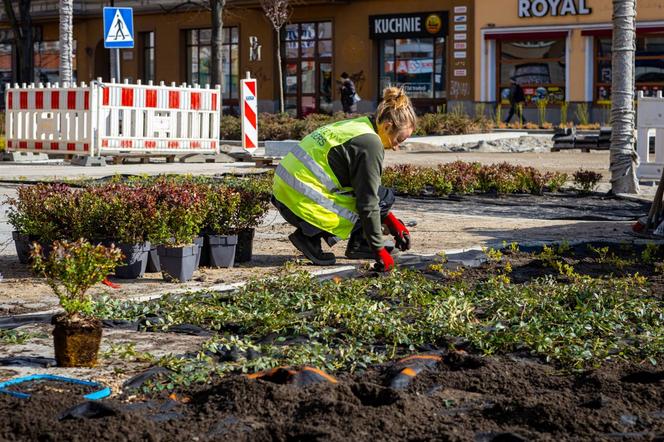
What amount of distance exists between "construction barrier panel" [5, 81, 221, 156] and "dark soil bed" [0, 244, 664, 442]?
16171 millimetres

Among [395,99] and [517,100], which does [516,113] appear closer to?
[517,100]

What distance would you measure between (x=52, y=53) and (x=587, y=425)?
52790 mm

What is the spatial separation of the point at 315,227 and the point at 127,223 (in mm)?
1338

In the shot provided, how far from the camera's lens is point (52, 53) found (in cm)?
5478

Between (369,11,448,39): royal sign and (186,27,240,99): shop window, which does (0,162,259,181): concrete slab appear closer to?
(369,11,448,39): royal sign

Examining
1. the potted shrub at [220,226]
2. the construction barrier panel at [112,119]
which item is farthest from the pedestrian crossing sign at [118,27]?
the potted shrub at [220,226]

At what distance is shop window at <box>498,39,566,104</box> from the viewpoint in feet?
132

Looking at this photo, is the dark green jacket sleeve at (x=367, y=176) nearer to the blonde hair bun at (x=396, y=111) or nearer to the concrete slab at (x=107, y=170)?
the blonde hair bun at (x=396, y=111)

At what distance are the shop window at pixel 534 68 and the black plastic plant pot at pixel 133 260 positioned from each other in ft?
109

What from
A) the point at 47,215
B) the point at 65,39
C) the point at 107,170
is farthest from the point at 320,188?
the point at 65,39

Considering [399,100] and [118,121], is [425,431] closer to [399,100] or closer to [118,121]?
[399,100]

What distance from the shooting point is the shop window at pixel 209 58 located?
1907 inches

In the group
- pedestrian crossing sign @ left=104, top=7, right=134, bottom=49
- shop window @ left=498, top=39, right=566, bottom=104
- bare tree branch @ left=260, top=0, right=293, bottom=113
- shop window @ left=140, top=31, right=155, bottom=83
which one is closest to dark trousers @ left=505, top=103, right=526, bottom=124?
shop window @ left=498, top=39, right=566, bottom=104

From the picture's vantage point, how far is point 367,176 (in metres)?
8.30
